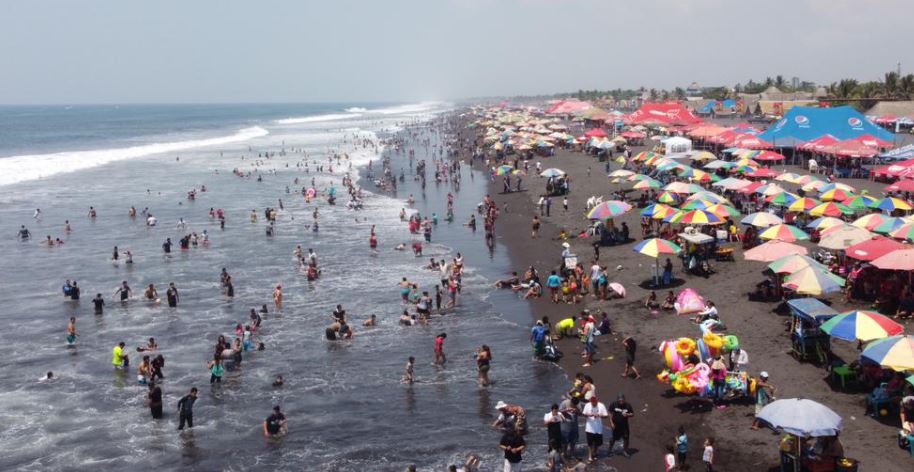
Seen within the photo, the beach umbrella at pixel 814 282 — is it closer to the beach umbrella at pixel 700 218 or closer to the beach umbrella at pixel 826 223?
the beach umbrella at pixel 826 223

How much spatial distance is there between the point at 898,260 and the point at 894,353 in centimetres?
546

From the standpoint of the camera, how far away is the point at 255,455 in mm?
13062

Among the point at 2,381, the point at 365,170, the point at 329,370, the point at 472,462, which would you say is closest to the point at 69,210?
the point at 365,170

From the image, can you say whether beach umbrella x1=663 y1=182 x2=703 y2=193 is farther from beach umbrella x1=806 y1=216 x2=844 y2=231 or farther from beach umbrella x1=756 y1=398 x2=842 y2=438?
beach umbrella x1=756 y1=398 x2=842 y2=438

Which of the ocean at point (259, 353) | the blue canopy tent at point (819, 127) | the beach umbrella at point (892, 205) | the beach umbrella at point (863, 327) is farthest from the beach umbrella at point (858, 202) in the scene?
the blue canopy tent at point (819, 127)

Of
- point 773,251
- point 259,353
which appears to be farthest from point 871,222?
point 259,353

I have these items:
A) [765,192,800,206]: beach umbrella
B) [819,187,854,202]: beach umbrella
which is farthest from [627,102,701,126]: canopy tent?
[819,187,854,202]: beach umbrella

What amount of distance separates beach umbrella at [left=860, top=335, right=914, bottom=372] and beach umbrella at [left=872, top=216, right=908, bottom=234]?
8974 mm

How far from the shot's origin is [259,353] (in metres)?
18.5

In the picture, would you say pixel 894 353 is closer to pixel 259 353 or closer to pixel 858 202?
pixel 259 353

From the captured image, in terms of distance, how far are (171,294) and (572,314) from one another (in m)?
12.9

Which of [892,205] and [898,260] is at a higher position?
[892,205]

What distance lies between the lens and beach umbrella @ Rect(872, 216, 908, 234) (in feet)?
63.6

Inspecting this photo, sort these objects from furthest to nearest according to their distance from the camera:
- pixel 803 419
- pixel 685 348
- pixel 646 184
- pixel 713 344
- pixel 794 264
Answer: pixel 646 184
pixel 794 264
pixel 685 348
pixel 713 344
pixel 803 419
